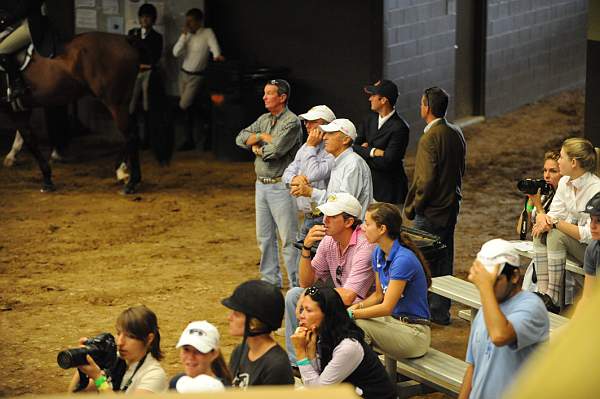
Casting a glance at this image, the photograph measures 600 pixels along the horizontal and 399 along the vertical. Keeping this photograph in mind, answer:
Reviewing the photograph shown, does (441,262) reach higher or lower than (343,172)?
lower

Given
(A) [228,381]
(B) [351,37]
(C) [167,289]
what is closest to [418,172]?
(C) [167,289]

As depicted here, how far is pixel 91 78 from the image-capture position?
12.0 meters

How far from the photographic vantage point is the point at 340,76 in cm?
1304

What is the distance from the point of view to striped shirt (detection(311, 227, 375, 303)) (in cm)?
580

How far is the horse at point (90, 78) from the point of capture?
39.3ft

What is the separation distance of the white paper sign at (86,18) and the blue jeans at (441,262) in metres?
8.41

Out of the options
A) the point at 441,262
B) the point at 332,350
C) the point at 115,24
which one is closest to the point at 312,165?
the point at 441,262

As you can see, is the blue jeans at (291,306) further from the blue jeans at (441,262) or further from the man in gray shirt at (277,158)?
the man in gray shirt at (277,158)

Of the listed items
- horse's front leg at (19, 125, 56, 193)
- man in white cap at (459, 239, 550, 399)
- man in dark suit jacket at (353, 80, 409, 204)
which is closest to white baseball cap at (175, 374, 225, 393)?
man in white cap at (459, 239, 550, 399)

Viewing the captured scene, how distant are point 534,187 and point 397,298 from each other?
1595mm

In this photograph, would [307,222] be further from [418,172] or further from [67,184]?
[67,184]

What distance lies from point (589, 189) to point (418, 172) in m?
1.34

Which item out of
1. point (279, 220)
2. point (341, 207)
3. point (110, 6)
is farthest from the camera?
point (110, 6)

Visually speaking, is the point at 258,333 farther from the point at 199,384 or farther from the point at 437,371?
the point at 437,371
